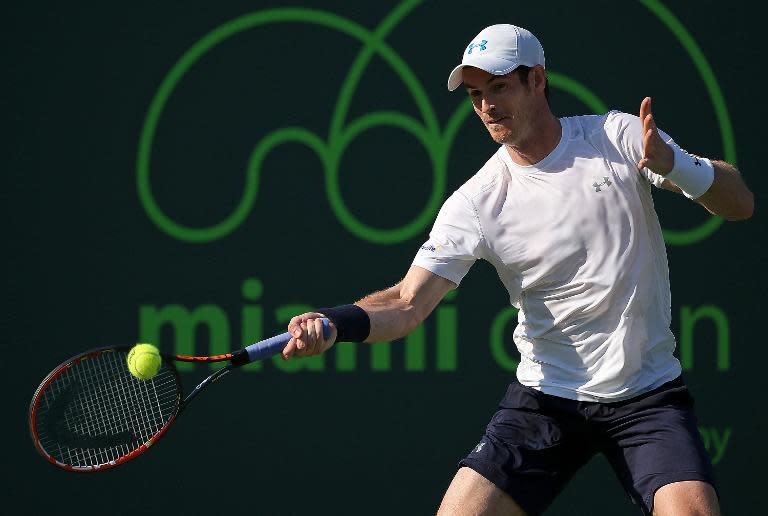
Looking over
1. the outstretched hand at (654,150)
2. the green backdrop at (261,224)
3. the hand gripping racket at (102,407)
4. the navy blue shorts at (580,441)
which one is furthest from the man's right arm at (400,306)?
the green backdrop at (261,224)

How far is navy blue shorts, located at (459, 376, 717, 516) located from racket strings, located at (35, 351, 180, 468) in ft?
3.42

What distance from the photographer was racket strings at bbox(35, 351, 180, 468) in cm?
438

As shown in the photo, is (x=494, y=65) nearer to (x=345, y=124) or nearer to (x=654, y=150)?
(x=654, y=150)

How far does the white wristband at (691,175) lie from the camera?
3963mm

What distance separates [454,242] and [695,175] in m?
0.79

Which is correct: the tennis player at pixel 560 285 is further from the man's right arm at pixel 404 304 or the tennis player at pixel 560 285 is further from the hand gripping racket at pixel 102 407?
the hand gripping racket at pixel 102 407

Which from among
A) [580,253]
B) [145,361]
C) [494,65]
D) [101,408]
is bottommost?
[101,408]

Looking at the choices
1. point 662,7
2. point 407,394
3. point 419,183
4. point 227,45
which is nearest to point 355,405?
point 407,394

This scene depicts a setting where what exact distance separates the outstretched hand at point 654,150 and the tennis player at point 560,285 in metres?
0.08

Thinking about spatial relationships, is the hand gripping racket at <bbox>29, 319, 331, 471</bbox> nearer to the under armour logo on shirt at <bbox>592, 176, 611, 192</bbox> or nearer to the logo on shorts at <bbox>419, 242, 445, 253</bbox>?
the logo on shorts at <bbox>419, 242, 445, 253</bbox>

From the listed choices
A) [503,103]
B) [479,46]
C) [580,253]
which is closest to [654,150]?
[580,253]

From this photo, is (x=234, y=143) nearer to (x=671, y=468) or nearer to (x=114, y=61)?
(x=114, y=61)

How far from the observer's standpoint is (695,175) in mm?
3975

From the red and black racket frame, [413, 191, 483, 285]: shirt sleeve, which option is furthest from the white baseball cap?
the red and black racket frame
